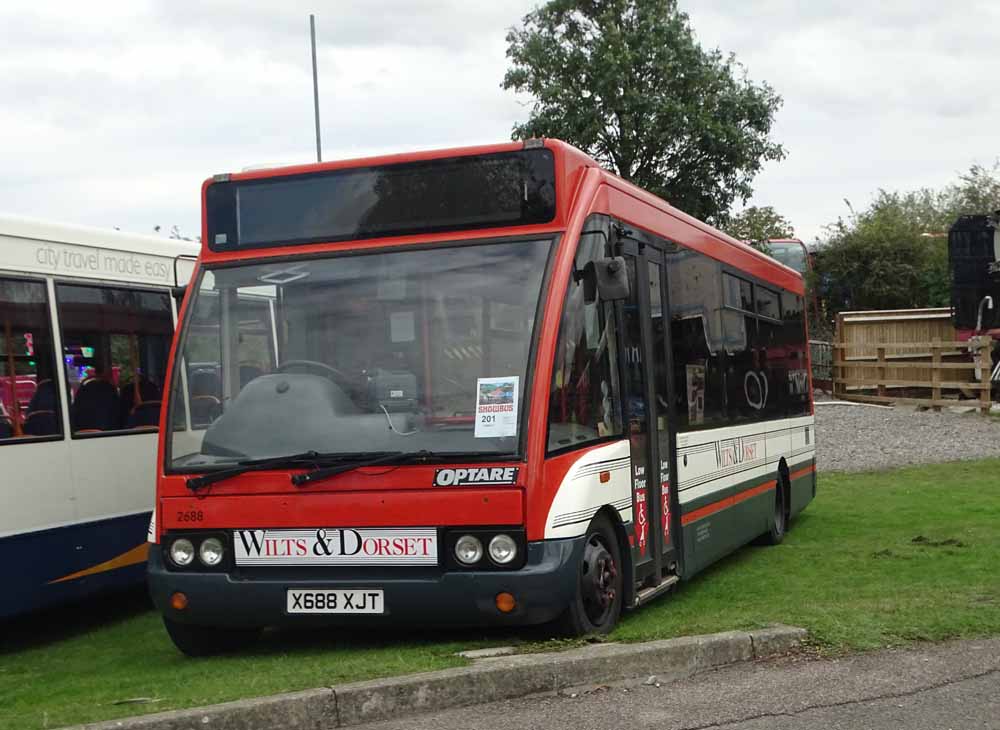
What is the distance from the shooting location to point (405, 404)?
308 inches

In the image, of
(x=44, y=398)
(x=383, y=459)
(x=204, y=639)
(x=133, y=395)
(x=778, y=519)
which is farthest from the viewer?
(x=778, y=519)

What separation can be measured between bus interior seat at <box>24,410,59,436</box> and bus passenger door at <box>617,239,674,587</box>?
3.96 metres

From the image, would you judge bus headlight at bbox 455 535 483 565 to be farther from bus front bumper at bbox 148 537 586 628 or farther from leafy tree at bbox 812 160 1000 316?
leafy tree at bbox 812 160 1000 316

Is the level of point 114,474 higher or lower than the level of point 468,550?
higher

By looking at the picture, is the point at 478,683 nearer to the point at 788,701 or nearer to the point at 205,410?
the point at 788,701

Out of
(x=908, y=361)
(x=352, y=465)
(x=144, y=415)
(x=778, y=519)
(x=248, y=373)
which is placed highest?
(x=248, y=373)

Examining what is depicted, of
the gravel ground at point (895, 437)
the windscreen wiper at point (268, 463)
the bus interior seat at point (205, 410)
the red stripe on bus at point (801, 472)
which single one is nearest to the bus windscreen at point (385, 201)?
the bus interior seat at point (205, 410)

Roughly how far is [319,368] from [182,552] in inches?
49.6

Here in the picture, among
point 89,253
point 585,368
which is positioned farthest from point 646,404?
point 89,253

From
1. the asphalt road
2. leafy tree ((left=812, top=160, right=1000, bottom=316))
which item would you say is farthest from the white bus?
leafy tree ((left=812, top=160, right=1000, bottom=316))

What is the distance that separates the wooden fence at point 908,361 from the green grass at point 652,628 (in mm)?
18296

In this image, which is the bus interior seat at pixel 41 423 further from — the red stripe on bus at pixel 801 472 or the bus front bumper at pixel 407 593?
the red stripe on bus at pixel 801 472

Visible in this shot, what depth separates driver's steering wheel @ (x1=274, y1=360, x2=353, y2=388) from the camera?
26.1 feet

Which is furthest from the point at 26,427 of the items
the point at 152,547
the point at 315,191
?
the point at 315,191
